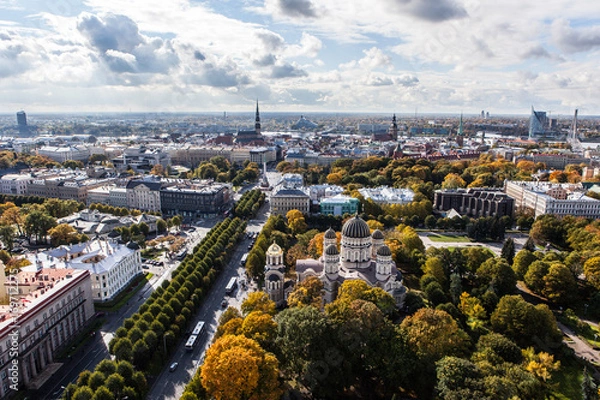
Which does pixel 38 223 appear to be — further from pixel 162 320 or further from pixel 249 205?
pixel 162 320

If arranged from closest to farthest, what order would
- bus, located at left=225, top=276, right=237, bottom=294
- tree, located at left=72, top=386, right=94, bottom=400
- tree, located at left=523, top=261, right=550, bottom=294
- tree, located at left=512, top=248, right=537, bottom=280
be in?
1. tree, located at left=72, top=386, right=94, bottom=400
2. tree, located at left=523, top=261, right=550, bottom=294
3. bus, located at left=225, top=276, right=237, bottom=294
4. tree, located at left=512, top=248, right=537, bottom=280

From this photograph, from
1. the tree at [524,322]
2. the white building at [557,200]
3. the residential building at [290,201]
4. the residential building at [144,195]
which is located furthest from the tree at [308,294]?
the white building at [557,200]

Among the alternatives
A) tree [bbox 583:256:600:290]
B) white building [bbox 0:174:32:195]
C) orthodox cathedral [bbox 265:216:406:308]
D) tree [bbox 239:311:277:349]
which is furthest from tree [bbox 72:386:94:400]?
white building [bbox 0:174:32:195]

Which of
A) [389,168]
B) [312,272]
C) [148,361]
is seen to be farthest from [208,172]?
[148,361]

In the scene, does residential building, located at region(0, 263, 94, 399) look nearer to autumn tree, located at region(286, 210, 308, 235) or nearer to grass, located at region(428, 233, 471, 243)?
autumn tree, located at region(286, 210, 308, 235)

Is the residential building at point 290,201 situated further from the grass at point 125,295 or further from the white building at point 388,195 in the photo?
the grass at point 125,295

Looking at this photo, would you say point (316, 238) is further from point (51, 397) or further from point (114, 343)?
point (51, 397)
